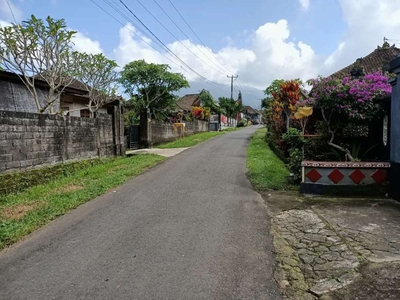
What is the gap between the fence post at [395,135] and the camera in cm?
651

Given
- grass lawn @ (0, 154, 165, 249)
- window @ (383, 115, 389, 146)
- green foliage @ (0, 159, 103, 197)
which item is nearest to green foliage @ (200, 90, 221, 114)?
grass lawn @ (0, 154, 165, 249)

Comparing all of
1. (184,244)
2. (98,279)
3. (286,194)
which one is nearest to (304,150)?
(286,194)

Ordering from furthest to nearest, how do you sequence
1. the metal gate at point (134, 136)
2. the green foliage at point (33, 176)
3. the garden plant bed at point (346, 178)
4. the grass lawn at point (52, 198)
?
the metal gate at point (134, 136) → the green foliage at point (33, 176) → the garden plant bed at point (346, 178) → the grass lawn at point (52, 198)

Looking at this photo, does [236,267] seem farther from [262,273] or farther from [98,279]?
[98,279]

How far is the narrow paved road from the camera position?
3.24 metres

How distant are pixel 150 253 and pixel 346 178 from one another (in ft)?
16.9

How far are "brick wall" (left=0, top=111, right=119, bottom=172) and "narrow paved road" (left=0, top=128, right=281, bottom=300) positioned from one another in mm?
2638

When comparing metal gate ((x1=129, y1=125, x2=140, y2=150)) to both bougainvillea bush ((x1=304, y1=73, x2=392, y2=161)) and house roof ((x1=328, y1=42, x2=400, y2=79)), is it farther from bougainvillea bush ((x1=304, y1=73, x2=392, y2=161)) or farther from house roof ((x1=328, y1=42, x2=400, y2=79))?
house roof ((x1=328, y1=42, x2=400, y2=79))

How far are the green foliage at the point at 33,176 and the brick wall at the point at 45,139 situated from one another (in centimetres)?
18

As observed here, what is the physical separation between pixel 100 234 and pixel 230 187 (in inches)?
159

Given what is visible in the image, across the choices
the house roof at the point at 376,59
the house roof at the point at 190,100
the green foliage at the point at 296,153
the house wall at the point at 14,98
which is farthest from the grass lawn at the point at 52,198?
the house roof at the point at 190,100

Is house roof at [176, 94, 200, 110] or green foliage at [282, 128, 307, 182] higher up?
house roof at [176, 94, 200, 110]

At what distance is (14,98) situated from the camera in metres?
11.2

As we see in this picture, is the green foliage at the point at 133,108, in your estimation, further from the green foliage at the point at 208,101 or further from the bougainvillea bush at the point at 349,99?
the green foliage at the point at 208,101
